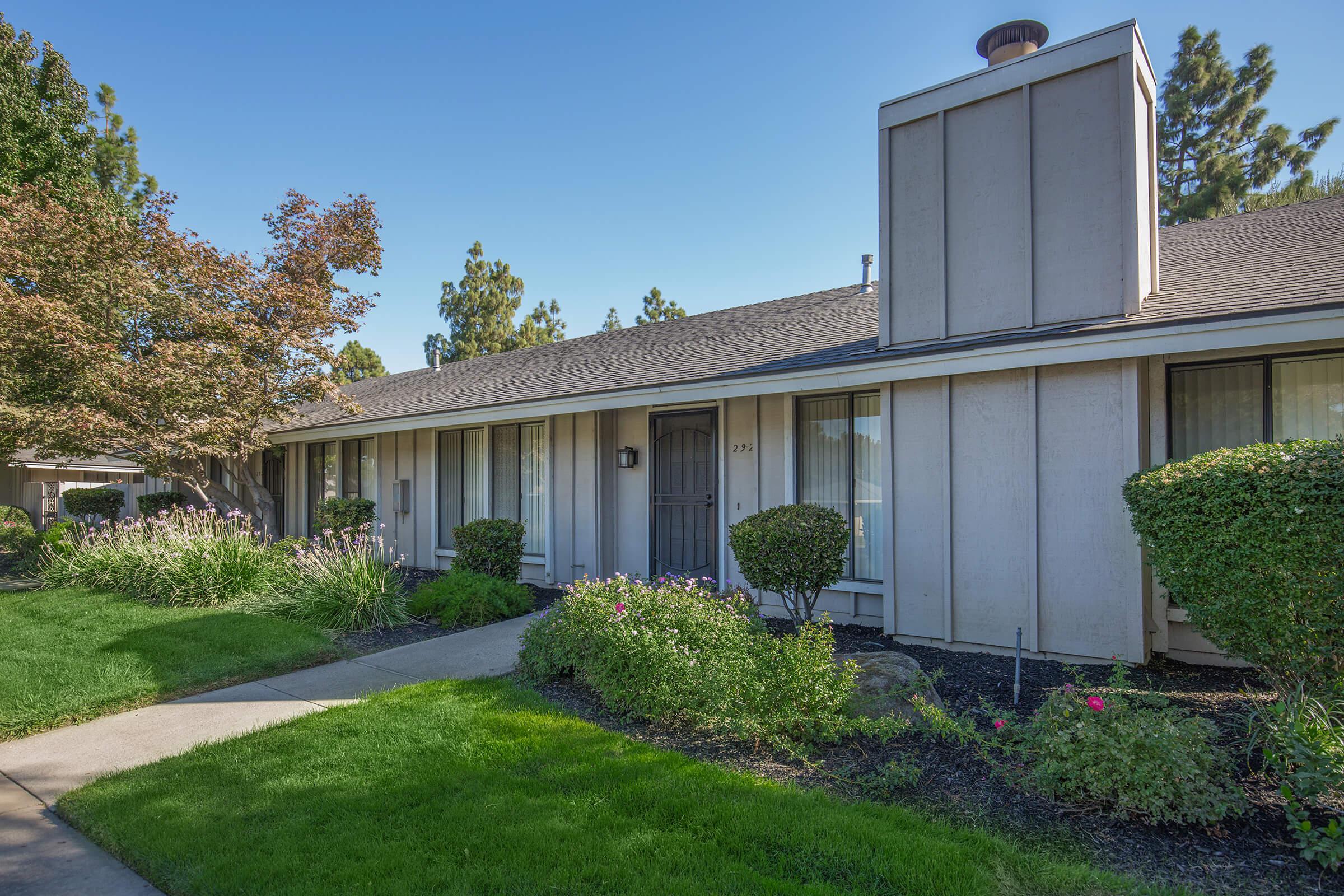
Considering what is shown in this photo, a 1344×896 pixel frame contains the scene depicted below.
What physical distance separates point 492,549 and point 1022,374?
6.41m

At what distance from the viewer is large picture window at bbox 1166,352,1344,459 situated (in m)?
4.87

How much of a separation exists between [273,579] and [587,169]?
9.86 m

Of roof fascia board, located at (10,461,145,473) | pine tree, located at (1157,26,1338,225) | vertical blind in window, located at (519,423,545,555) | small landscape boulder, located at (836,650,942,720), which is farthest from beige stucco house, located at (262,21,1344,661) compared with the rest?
roof fascia board, located at (10,461,145,473)

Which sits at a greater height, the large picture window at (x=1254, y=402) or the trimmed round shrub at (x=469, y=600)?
the large picture window at (x=1254, y=402)

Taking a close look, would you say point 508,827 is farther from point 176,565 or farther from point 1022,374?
point 176,565

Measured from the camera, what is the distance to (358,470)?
1297 centimetres

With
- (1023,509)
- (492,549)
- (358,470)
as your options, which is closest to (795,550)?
(1023,509)

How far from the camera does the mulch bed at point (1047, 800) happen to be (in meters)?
2.57

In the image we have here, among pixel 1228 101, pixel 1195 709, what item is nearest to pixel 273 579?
pixel 1195 709

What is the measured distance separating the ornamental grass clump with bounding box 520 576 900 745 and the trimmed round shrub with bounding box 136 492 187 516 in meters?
13.7

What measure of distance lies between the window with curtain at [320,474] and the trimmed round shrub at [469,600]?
656cm

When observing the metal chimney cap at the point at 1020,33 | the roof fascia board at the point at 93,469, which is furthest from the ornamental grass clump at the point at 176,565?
the roof fascia board at the point at 93,469

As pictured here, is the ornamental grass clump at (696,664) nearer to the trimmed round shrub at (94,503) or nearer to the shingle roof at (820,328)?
the shingle roof at (820,328)

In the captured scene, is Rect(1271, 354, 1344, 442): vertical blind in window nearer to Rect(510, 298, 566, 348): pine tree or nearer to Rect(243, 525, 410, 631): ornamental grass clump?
Rect(243, 525, 410, 631): ornamental grass clump
